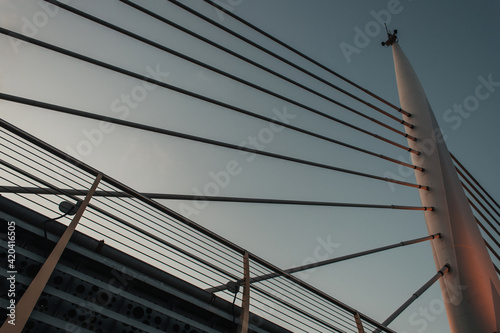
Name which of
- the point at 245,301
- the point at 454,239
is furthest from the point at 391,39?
the point at 245,301

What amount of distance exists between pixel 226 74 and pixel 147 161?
262cm

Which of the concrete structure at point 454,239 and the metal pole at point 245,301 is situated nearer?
the metal pole at point 245,301

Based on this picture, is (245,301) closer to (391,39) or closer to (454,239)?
(454,239)

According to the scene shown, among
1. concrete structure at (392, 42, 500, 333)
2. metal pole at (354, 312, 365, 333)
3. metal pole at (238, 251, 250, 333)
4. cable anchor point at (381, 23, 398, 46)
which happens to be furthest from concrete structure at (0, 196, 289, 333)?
cable anchor point at (381, 23, 398, 46)

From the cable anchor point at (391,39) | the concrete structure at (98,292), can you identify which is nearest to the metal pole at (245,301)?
the concrete structure at (98,292)

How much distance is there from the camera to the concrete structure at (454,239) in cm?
480

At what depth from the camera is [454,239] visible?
5496 mm

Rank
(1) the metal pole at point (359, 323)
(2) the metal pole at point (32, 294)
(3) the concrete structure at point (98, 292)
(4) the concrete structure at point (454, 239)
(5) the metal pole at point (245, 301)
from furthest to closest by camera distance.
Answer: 1. (4) the concrete structure at point (454, 239)
2. (1) the metal pole at point (359, 323)
3. (5) the metal pole at point (245, 301)
4. (3) the concrete structure at point (98, 292)
5. (2) the metal pole at point (32, 294)

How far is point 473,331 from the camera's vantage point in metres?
4.61

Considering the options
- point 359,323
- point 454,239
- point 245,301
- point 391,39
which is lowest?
point 245,301

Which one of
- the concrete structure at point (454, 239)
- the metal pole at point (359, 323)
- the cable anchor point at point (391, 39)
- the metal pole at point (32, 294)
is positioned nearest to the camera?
the metal pole at point (32, 294)

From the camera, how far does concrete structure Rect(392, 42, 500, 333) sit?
480 cm

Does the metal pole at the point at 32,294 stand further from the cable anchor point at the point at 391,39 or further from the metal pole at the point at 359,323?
the cable anchor point at the point at 391,39

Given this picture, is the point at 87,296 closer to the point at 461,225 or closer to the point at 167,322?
the point at 167,322
